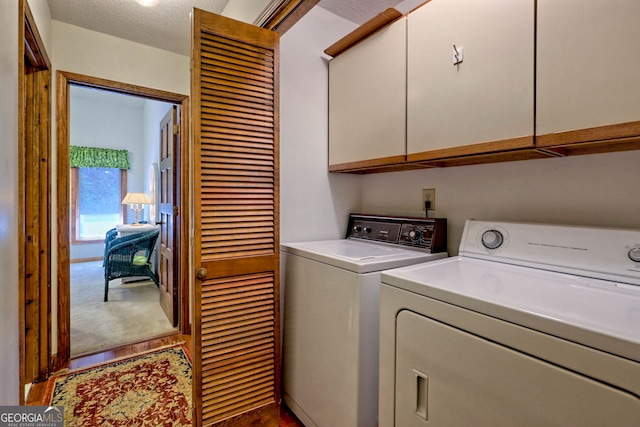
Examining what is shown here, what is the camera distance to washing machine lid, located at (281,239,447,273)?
1.31 m

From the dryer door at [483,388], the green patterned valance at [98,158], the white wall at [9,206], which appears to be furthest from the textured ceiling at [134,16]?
the green patterned valance at [98,158]

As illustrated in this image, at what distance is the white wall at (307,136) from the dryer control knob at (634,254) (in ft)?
4.65

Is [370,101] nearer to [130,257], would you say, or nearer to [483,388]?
[483,388]

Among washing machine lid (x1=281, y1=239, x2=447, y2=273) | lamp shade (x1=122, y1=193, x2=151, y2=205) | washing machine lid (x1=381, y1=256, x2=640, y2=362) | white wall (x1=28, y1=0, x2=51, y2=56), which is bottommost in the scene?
washing machine lid (x1=381, y1=256, x2=640, y2=362)

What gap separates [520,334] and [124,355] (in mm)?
2721

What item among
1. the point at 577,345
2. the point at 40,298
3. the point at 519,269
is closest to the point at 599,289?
the point at 519,269

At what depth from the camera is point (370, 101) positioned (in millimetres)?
1729

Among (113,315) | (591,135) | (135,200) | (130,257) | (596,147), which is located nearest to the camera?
Result: (591,135)

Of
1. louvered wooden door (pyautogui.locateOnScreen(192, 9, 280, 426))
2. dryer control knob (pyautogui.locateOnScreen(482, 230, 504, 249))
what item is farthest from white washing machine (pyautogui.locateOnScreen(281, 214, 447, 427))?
dryer control knob (pyautogui.locateOnScreen(482, 230, 504, 249))

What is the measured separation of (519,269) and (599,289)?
269 millimetres

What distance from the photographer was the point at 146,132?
19.5 ft

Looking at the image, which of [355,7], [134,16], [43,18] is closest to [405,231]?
[355,7]

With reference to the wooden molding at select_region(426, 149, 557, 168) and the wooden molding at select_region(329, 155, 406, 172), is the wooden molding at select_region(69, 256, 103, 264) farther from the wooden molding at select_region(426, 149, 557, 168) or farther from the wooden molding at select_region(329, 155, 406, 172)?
the wooden molding at select_region(426, 149, 557, 168)

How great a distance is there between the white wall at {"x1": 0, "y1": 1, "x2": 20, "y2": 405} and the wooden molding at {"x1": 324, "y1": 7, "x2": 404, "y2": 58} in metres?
1.48
